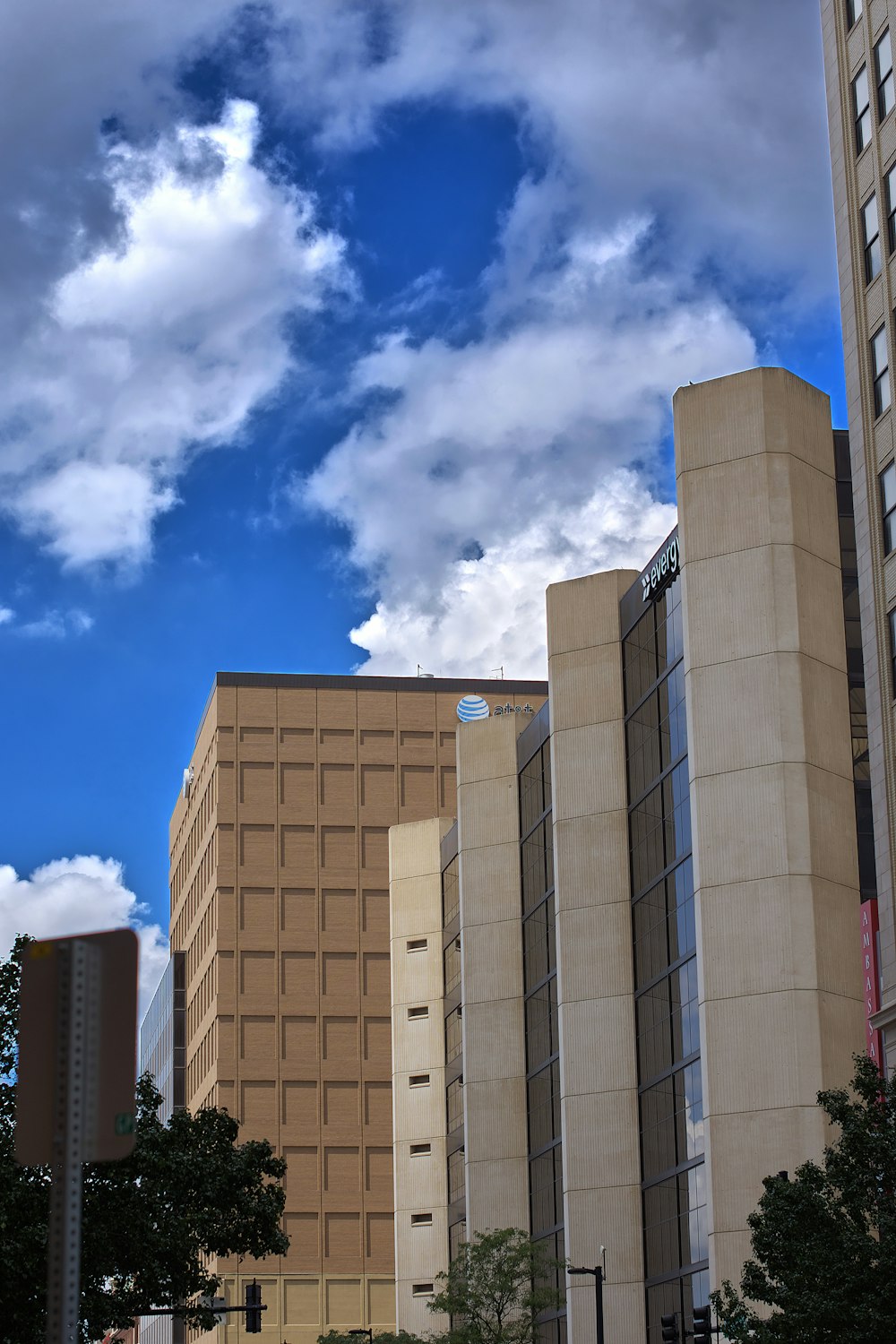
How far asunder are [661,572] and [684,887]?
1068cm

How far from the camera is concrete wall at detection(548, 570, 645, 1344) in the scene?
66000mm

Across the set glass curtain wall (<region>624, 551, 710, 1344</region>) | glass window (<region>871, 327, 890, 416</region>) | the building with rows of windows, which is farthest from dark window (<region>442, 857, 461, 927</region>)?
glass window (<region>871, 327, 890, 416</region>)

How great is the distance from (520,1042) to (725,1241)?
25363 millimetres

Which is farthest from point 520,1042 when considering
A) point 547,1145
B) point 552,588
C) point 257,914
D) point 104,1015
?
point 104,1015

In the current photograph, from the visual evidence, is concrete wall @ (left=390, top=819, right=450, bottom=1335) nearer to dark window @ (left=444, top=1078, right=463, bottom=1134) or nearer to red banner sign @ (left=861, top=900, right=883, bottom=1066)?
dark window @ (left=444, top=1078, right=463, bottom=1134)

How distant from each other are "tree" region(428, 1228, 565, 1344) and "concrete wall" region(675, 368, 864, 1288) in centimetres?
1062

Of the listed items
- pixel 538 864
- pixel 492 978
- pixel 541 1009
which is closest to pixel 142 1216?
pixel 541 1009

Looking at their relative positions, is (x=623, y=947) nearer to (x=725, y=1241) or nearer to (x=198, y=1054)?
(x=725, y=1241)

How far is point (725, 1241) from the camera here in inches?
2156

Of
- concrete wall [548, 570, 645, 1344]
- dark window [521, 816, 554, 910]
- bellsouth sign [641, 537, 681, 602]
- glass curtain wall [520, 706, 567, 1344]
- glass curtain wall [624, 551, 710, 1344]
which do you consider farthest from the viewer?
dark window [521, 816, 554, 910]

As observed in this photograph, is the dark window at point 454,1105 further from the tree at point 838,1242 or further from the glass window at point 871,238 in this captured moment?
the tree at point 838,1242

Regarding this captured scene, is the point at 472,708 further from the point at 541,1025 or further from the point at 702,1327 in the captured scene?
the point at 702,1327

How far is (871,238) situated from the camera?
5066 centimetres

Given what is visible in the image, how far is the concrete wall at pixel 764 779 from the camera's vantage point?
181 ft
